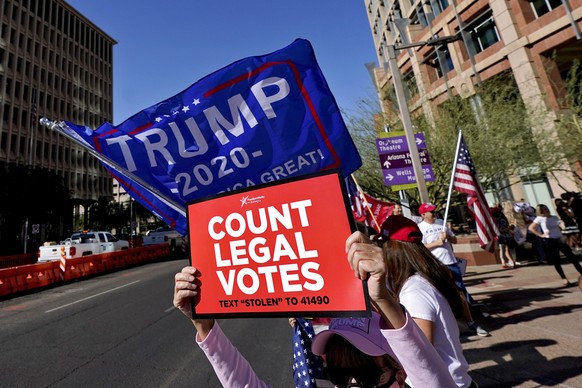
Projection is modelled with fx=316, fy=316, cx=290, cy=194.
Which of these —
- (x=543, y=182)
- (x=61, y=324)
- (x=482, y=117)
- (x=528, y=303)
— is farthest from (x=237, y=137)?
(x=543, y=182)

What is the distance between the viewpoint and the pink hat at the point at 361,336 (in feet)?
4.63

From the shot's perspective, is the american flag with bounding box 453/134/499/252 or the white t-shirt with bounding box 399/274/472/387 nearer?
the white t-shirt with bounding box 399/274/472/387

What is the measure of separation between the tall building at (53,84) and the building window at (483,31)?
44510mm

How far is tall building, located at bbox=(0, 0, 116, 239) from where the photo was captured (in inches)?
1676

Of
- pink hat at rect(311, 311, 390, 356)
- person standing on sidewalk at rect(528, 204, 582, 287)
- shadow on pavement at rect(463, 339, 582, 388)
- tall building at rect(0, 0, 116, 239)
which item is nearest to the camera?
pink hat at rect(311, 311, 390, 356)

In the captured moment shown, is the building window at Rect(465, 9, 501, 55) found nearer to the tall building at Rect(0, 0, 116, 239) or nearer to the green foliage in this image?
the green foliage

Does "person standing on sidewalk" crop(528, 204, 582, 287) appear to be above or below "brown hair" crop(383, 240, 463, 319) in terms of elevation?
below

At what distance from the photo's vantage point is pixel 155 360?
15.3ft

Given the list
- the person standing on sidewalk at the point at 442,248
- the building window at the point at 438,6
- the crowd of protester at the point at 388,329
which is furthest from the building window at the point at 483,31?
the crowd of protester at the point at 388,329

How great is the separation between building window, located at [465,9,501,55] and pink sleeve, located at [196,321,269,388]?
24783 millimetres

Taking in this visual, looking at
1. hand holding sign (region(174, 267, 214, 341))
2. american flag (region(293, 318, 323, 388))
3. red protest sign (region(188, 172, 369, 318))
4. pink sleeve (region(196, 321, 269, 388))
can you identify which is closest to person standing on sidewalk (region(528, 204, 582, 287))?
american flag (region(293, 318, 323, 388))

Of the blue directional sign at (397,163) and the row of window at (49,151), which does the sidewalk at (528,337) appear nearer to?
the blue directional sign at (397,163)

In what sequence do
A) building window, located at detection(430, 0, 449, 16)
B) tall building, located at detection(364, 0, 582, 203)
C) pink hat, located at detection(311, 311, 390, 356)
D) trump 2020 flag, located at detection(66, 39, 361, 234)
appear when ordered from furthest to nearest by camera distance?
building window, located at detection(430, 0, 449, 16) → tall building, located at detection(364, 0, 582, 203) → trump 2020 flag, located at detection(66, 39, 361, 234) → pink hat, located at detection(311, 311, 390, 356)

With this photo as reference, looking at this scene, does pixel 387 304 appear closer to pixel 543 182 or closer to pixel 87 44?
pixel 543 182
